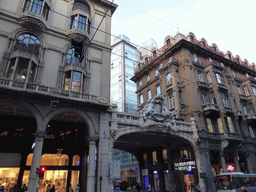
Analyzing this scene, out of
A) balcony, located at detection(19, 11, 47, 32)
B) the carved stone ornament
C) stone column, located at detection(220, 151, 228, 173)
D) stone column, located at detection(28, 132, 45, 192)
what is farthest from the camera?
stone column, located at detection(220, 151, 228, 173)

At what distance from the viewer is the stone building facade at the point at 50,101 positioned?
56.1 ft

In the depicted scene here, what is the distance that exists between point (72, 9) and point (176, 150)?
25411 millimetres

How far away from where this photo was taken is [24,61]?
18625 mm

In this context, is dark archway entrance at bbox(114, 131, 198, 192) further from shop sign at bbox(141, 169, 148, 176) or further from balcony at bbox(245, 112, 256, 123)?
balcony at bbox(245, 112, 256, 123)

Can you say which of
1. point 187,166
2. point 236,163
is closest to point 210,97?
point 236,163

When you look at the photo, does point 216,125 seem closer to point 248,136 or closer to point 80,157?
point 248,136

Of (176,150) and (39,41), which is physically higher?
(39,41)

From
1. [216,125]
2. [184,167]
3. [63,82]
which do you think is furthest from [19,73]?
[216,125]

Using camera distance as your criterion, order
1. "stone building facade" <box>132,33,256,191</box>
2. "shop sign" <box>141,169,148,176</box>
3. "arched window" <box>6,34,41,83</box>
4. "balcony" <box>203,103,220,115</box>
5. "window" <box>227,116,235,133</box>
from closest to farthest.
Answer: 1. "arched window" <box>6,34,41,83</box>
2. "stone building facade" <box>132,33,256,191</box>
3. "balcony" <box>203,103,220,115</box>
4. "window" <box>227,116,235,133</box>
5. "shop sign" <box>141,169,148,176</box>

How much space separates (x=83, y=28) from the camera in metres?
23.6

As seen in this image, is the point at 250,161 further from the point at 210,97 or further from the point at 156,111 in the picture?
the point at 156,111

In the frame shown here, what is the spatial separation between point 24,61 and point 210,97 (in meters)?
26.9

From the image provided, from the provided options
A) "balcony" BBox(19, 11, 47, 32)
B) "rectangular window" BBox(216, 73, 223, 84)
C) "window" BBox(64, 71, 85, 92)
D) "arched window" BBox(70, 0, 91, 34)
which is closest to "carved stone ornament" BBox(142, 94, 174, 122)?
"window" BBox(64, 71, 85, 92)

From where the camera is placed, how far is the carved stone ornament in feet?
77.6
